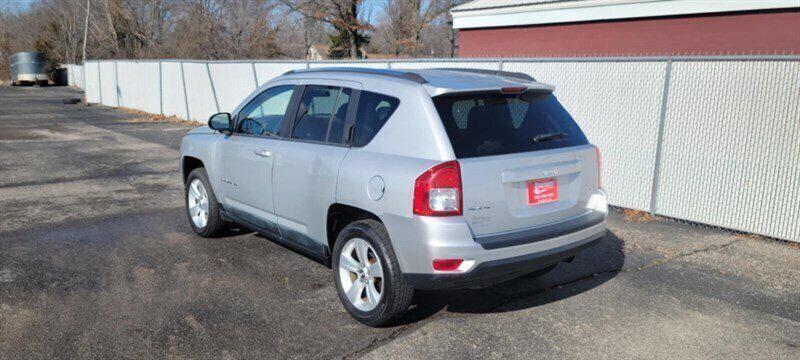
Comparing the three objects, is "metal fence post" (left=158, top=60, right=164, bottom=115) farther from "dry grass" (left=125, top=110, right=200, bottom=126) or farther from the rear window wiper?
the rear window wiper

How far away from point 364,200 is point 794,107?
4.80 metres

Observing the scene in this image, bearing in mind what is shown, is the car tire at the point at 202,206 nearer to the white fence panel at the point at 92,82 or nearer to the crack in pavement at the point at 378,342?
the crack in pavement at the point at 378,342

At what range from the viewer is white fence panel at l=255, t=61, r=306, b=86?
45.3ft

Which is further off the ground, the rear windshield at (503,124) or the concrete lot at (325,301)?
the rear windshield at (503,124)

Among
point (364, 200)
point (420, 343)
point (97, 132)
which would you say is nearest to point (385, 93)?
point (364, 200)

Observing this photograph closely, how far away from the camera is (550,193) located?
4.20 meters

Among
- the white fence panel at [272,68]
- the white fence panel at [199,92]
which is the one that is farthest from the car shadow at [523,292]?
the white fence panel at [199,92]

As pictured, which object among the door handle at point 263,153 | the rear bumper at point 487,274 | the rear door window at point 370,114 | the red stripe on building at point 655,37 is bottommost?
the rear bumper at point 487,274

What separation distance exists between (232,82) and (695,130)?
12.1m

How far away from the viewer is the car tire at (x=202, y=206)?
6164 mm

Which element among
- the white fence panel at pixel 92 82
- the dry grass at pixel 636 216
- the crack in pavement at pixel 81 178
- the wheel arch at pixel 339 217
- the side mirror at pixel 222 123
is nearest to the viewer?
the wheel arch at pixel 339 217

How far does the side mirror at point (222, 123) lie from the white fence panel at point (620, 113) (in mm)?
4464

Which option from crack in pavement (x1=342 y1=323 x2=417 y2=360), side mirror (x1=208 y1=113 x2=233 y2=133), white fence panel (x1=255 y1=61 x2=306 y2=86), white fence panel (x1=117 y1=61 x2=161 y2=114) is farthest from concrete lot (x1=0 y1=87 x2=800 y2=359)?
white fence panel (x1=117 y1=61 x2=161 y2=114)

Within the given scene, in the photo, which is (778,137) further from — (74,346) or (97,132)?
(97,132)
